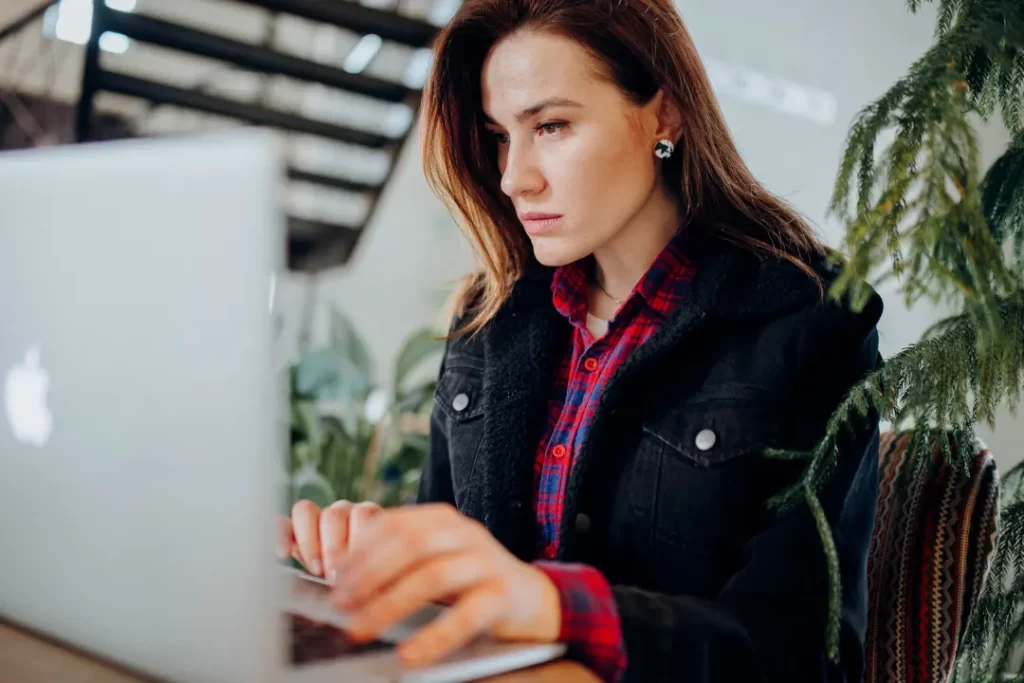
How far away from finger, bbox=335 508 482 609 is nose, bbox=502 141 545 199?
57 cm

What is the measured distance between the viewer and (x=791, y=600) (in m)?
0.84

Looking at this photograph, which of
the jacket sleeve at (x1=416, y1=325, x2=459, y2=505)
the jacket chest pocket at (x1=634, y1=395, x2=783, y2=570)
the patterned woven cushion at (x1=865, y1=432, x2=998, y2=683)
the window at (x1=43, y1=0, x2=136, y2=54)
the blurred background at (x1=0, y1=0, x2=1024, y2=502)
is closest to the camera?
the patterned woven cushion at (x1=865, y1=432, x2=998, y2=683)

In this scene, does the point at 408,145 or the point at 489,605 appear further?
the point at 408,145

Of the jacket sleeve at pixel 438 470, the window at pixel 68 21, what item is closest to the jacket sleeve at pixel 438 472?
the jacket sleeve at pixel 438 470

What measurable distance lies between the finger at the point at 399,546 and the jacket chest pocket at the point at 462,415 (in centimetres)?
56

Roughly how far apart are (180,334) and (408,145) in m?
4.19

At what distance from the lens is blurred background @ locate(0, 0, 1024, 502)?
239cm

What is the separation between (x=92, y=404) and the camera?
54 cm

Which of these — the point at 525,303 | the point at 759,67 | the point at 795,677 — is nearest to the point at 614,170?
the point at 525,303

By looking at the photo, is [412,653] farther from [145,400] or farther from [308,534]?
[308,534]

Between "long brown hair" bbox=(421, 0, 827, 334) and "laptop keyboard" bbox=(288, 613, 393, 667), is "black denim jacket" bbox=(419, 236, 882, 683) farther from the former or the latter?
"laptop keyboard" bbox=(288, 613, 393, 667)

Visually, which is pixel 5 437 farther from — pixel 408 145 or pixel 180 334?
pixel 408 145

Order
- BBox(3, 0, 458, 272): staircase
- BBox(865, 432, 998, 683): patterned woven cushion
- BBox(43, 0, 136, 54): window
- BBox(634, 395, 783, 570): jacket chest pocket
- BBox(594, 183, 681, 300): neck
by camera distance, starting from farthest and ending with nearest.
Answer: BBox(43, 0, 136, 54): window → BBox(3, 0, 458, 272): staircase → BBox(594, 183, 681, 300): neck → BBox(634, 395, 783, 570): jacket chest pocket → BBox(865, 432, 998, 683): patterned woven cushion

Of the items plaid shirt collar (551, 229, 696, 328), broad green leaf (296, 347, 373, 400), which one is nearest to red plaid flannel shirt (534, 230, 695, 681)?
plaid shirt collar (551, 229, 696, 328)
